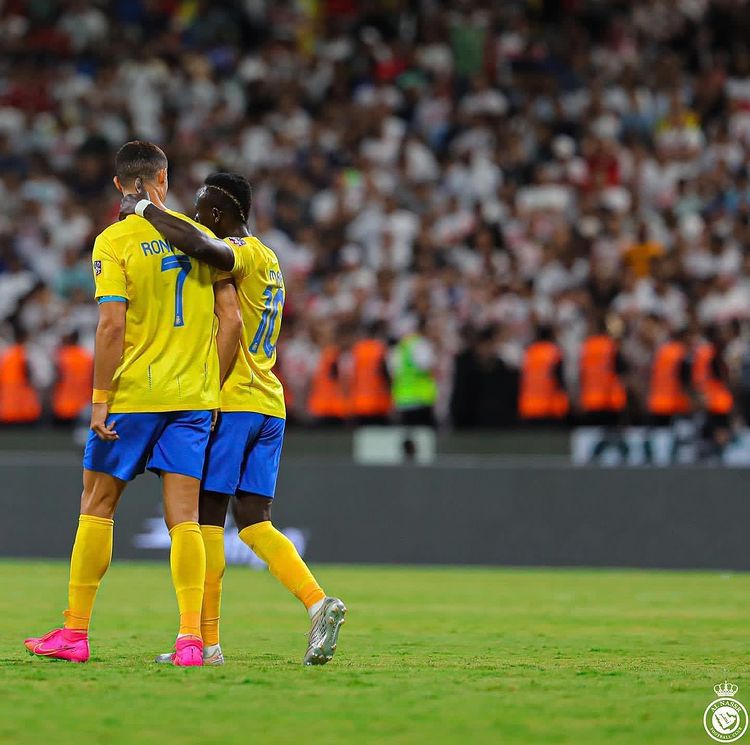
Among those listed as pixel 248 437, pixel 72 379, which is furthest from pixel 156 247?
pixel 72 379

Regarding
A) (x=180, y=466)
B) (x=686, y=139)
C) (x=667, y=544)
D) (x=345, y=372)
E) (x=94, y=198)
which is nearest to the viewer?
(x=180, y=466)

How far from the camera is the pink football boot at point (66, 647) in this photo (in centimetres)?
677

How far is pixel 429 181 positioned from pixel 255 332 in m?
13.3

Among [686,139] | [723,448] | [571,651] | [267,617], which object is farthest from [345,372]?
[571,651]

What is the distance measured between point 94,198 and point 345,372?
5912mm

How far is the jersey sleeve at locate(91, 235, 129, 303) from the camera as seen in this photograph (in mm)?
6625

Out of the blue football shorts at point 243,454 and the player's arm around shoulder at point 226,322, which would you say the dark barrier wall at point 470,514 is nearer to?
the blue football shorts at point 243,454

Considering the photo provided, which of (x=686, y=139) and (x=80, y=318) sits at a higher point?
(x=686, y=139)

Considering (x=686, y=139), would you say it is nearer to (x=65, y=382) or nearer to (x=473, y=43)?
(x=473, y=43)

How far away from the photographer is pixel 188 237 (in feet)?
21.7

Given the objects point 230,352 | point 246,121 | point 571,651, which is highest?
point 246,121

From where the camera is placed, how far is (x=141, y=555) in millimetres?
14188

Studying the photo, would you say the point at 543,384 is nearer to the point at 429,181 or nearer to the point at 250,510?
the point at 429,181

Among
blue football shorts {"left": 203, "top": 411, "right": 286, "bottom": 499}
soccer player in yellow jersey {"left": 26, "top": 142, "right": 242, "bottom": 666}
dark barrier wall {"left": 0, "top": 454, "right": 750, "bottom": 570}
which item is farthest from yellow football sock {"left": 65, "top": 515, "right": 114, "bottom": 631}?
dark barrier wall {"left": 0, "top": 454, "right": 750, "bottom": 570}
